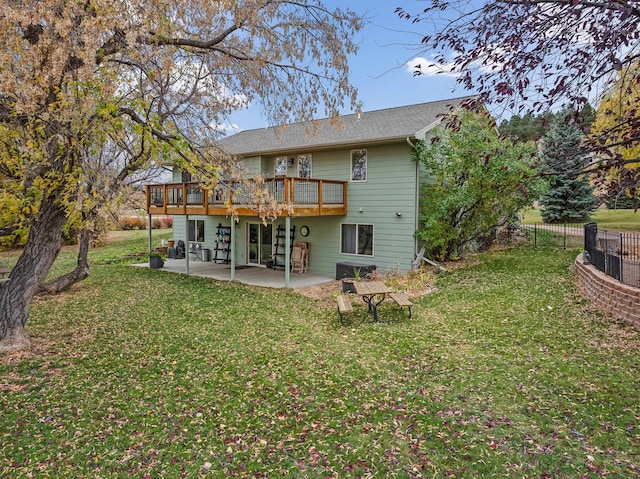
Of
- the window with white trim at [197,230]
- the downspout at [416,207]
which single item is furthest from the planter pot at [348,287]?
the window with white trim at [197,230]

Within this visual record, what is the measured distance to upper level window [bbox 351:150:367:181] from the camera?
13.6 metres

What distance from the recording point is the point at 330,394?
5008 millimetres

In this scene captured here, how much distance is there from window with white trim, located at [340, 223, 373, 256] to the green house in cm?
3

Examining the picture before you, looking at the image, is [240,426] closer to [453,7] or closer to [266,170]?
[453,7]

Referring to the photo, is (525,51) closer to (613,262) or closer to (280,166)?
(613,262)

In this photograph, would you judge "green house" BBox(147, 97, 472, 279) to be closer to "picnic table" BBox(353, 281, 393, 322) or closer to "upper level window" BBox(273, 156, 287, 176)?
"upper level window" BBox(273, 156, 287, 176)

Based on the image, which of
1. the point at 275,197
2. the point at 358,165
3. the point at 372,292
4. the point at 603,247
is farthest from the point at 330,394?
the point at 358,165

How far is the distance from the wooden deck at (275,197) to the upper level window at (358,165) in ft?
1.77

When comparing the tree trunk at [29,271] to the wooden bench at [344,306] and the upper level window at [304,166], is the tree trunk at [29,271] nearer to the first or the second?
the wooden bench at [344,306]

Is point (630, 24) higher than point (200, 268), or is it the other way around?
point (630, 24)

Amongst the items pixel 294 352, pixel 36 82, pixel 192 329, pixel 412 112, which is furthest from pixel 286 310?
pixel 412 112

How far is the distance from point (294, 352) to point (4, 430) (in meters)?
3.73

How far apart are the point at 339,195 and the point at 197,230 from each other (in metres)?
8.58

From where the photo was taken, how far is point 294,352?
654cm
